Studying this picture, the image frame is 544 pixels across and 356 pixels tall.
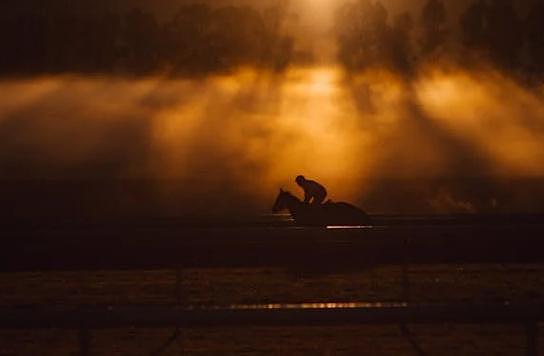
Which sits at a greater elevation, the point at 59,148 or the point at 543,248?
the point at 59,148

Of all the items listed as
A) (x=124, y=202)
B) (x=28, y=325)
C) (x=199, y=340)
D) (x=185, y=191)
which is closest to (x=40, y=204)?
(x=124, y=202)

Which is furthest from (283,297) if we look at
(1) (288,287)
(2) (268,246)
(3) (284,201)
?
(3) (284,201)

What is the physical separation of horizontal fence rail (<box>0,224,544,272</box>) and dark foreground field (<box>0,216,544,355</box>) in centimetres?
2

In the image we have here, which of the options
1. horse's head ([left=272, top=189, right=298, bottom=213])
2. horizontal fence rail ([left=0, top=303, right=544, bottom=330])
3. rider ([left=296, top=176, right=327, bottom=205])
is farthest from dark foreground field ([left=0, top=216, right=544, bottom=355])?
horizontal fence rail ([left=0, top=303, right=544, bottom=330])

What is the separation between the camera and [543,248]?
1184 centimetres

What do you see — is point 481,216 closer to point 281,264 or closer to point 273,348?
point 281,264

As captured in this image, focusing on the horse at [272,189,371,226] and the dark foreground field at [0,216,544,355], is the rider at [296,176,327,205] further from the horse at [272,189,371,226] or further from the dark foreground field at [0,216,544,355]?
the dark foreground field at [0,216,544,355]

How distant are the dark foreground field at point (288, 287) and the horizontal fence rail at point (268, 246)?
21 mm

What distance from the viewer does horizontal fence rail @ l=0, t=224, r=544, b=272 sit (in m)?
10.4

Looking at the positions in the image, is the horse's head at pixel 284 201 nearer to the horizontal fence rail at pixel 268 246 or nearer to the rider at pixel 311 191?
the rider at pixel 311 191

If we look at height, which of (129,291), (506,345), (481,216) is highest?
(481,216)

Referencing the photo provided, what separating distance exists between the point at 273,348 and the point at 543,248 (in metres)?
5.48

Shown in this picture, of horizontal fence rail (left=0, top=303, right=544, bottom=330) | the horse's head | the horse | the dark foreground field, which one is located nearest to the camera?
horizontal fence rail (left=0, top=303, right=544, bottom=330)

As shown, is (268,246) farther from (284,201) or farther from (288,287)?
(284,201)
